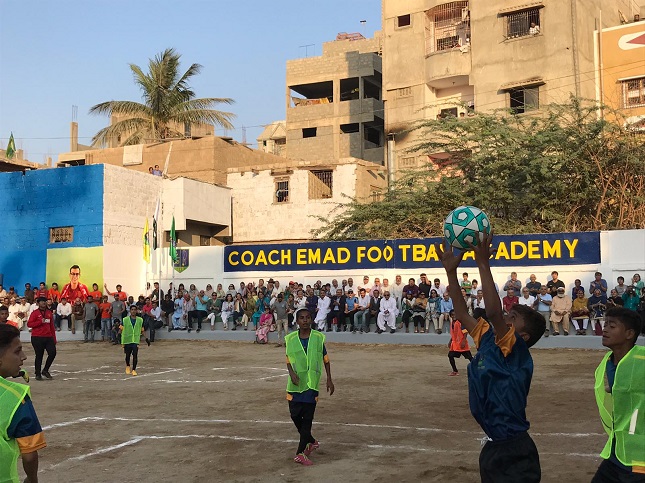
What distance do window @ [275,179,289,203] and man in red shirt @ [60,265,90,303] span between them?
35.4 ft

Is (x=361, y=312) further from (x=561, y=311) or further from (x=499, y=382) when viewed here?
(x=499, y=382)

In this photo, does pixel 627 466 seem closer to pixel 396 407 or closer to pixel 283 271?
pixel 396 407

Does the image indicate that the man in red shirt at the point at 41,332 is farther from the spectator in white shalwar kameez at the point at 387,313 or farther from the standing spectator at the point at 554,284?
the standing spectator at the point at 554,284

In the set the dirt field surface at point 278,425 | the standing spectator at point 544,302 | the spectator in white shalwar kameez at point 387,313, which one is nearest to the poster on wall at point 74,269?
the spectator in white shalwar kameez at point 387,313

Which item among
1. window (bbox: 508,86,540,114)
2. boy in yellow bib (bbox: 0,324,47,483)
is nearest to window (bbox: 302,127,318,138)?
window (bbox: 508,86,540,114)

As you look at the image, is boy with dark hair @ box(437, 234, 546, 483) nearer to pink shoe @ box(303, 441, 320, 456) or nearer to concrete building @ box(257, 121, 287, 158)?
pink shoe @ box(303, 441, 320, 456)

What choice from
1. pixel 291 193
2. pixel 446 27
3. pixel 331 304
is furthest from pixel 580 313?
pixel 446 27

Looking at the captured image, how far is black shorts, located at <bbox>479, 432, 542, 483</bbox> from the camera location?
4.37 m

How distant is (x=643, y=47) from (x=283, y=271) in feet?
61.8

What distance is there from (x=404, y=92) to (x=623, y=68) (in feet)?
36.4

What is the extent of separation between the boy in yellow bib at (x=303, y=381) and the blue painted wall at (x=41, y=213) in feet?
80.4

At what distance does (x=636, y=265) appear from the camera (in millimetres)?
21188

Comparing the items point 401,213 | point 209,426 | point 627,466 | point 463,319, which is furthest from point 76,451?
point 401,213

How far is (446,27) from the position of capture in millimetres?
38875
